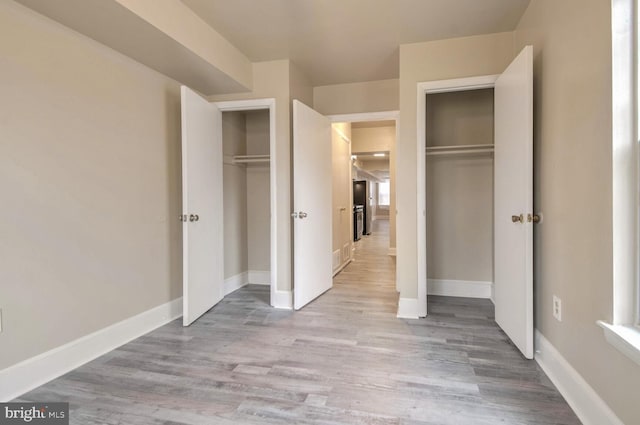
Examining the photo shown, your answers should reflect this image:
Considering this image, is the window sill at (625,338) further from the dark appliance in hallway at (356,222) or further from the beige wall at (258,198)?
the dark appliance in hallway at (356,222)

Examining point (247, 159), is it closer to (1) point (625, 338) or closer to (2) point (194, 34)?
(2) point (194, 34)

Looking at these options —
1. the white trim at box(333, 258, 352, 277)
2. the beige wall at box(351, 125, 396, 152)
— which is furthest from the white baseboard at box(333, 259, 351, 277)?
the beige wall at box(351, 125, 396, 152)

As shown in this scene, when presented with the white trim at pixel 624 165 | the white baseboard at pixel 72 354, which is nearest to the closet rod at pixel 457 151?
the white trim at pixel 624 165

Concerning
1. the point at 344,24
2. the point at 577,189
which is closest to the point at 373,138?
the point at 344,24

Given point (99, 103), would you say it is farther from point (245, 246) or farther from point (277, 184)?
point (245, 246)

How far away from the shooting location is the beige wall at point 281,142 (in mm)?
3211

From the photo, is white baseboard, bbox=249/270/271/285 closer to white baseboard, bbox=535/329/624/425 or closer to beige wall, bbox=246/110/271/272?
beige wall, bbox=246/110/271/272

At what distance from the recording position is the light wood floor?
158cm

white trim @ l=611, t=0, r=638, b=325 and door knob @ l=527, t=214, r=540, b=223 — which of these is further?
door knob @ l=527, t=214, r=540, b=223

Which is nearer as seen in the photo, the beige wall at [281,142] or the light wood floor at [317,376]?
the light wood floor at [317,376]

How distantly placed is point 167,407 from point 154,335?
3.44ft

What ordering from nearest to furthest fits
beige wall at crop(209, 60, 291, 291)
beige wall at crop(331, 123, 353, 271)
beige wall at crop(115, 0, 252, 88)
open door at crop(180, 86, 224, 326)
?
beige wall at crop(115, 0, 252, 88) < open door at crop(180, 86, 224, 326) < beige wall at crop(209, 60, 291, 291) < beige wall at crop(331, 123, 353, 271)

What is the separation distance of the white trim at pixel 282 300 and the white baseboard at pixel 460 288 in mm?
1580

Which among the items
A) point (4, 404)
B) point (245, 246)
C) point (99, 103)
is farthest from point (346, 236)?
point (4, 404)
